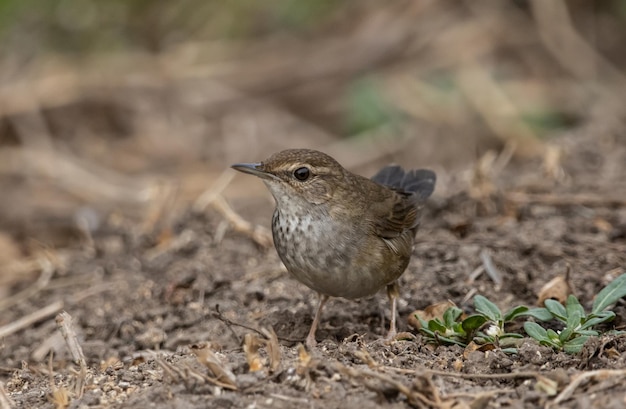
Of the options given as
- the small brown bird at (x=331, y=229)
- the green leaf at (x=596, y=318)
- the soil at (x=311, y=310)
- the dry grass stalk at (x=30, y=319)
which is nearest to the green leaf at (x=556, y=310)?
the green leaf at (x=596, y=318)

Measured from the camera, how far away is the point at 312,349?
4.28m

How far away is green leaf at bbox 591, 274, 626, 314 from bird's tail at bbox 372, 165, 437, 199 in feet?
5.30

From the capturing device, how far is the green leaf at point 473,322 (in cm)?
430

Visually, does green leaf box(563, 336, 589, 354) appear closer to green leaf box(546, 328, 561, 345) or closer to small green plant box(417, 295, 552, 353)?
green leaf box(546, 328, 561, 345)

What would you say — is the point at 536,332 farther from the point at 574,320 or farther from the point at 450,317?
the point at 450,317

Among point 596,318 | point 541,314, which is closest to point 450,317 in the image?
point 541,314

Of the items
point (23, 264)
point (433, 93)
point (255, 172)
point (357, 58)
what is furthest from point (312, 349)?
point (357, 58)

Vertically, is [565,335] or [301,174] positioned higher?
[301,174]

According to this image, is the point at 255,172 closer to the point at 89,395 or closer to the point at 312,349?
the point at 312,349

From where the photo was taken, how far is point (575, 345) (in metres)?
4.08

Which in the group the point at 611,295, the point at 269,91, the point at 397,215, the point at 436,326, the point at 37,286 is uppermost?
the point at 269,91

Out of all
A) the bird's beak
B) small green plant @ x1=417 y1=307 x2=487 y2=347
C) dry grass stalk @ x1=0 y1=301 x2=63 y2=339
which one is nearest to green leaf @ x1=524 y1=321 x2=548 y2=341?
small green plant @ x1=417 y1=307 x2=487 y2=347

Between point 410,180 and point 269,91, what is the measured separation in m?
5.47

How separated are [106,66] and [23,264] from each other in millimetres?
4269
